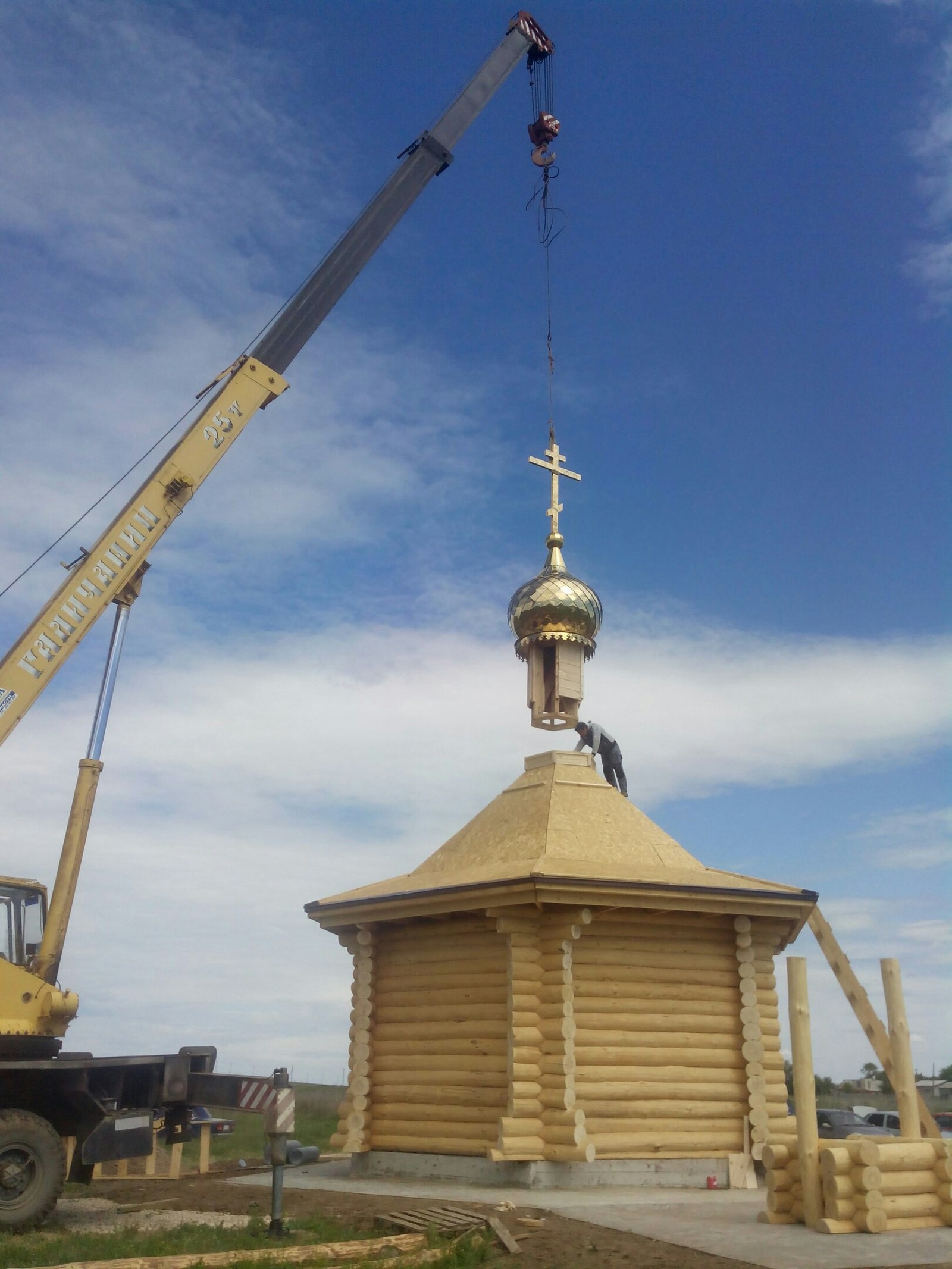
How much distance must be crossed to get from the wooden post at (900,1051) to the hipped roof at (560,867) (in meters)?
2.59

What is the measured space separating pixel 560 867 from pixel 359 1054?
4.18 metres

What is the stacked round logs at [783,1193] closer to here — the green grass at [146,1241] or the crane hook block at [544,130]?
the green grass at [146,1241]

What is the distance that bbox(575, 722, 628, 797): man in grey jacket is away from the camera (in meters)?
16.8

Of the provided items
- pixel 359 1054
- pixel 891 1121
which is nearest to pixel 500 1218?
pixel 359 1054

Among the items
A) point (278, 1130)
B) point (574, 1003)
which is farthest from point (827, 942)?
point (278, 1130)

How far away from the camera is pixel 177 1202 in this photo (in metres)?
11.6

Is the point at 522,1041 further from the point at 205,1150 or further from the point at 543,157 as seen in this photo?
the point at 543,157

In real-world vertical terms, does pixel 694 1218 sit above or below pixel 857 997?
below

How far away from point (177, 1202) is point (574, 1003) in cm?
494

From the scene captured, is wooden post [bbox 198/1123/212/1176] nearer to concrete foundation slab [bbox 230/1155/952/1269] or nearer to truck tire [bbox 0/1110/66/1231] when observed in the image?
concrete foundation slab [bbox 230/1155/952/1269]

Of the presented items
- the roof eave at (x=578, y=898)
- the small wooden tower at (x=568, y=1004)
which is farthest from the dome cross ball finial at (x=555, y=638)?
the roof eave at (x=578, y=898)

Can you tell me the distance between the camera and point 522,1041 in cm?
1288

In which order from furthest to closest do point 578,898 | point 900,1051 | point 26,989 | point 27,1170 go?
point 578,898 < point 900,1051 < point 26,989 < point 27,1170

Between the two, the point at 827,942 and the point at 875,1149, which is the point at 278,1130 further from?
the point at 827,942
